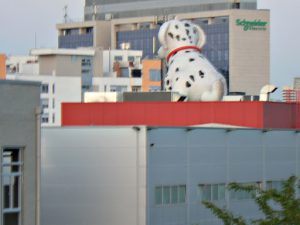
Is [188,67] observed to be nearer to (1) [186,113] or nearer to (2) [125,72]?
(1) [186,113]

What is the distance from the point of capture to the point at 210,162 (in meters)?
57.2

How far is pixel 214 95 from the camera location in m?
71.2

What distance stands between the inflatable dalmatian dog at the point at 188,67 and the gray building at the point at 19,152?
28.5 m

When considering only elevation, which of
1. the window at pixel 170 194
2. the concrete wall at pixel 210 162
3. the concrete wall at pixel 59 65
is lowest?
the window at pixel 170 194

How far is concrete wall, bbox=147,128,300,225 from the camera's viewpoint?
54.2 m

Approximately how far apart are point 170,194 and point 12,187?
1401 cm

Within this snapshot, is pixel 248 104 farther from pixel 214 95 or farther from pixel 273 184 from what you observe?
pixel 214 95

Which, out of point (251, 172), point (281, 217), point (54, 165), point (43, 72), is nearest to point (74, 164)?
point (54, 165)

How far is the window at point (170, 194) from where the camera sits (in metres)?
54.5

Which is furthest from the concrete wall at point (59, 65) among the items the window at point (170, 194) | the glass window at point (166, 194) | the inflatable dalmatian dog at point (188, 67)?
the glass window at point (166, 194)

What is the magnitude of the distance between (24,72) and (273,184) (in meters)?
96.5

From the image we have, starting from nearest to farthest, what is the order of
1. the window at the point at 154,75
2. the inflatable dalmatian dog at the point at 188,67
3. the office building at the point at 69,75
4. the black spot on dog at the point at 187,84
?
the inflatable dalmatian dog at the point at 188,67, the black spot on dog at the point at 187,84, the office building at the point at 69,75, the window at the point at 154,75

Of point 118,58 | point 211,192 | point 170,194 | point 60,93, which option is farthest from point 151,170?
point 118,58

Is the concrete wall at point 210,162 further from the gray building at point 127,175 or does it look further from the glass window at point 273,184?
the glass window at point 273,184
